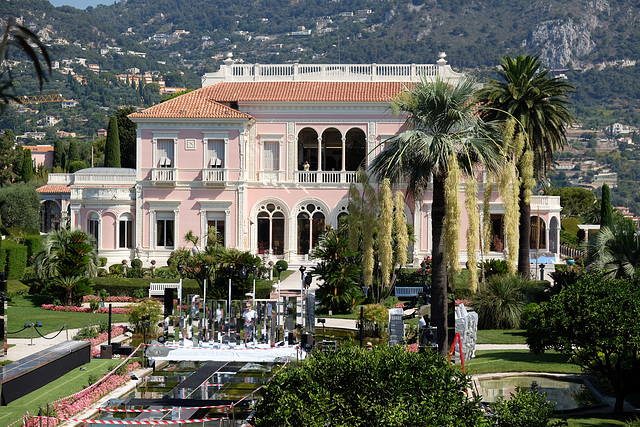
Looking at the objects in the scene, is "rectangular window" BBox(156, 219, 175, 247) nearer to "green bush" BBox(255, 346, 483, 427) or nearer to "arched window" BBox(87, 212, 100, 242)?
"arched window" BBox(87, 212, 100, 242)

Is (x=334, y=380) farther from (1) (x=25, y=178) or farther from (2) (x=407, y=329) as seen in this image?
(1) (x=25, y=178)

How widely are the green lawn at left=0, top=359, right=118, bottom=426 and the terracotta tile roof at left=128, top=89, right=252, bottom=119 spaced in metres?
24.5

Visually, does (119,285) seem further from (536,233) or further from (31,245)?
(536,233)

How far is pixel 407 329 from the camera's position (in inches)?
1024

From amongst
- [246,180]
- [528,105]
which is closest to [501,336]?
[528,105]

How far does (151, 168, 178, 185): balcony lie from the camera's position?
47031 mm

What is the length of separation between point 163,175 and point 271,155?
19.9ft

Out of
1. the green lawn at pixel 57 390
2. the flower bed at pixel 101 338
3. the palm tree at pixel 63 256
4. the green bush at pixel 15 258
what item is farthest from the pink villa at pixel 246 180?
the green lawn at pixel 57 390

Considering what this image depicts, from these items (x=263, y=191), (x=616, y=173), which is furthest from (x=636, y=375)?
(x=616, y=173)

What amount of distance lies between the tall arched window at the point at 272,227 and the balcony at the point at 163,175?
199 inches

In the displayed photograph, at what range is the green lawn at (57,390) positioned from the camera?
17.6m

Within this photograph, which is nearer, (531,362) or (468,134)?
(468,134)

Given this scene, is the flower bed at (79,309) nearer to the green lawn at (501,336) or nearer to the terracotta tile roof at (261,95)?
the green lawn at (501,336)

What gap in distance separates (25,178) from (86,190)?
2729 centimetres
